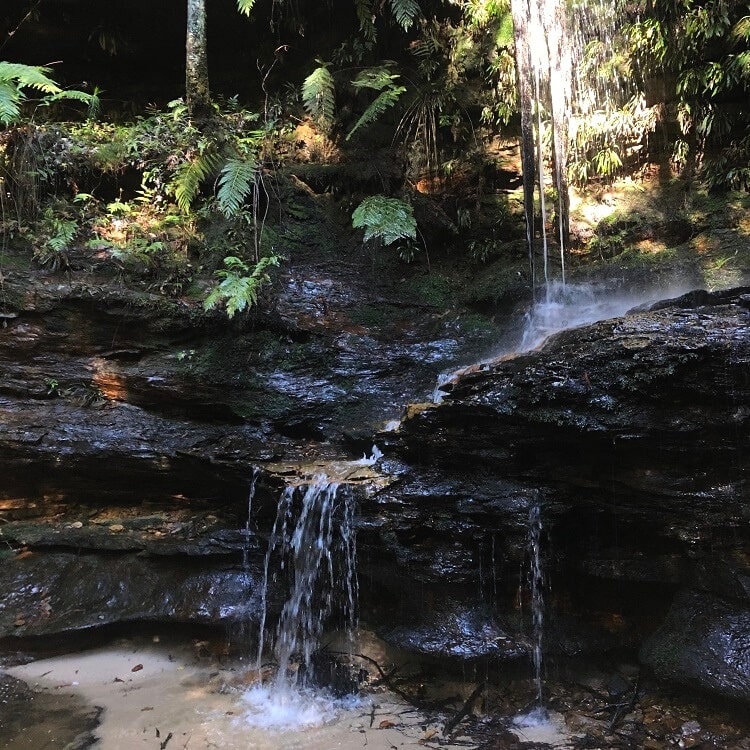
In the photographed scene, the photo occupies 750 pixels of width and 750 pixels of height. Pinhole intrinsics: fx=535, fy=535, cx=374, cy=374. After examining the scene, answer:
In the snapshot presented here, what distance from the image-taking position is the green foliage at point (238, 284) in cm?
604

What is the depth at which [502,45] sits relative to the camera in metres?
8.24

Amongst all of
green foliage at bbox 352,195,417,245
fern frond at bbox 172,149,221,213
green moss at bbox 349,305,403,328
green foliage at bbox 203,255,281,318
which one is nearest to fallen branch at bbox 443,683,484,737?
green foliage at bbox 203,255,281,318

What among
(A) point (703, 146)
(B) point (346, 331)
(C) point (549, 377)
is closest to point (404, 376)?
(B) point (346, 331)

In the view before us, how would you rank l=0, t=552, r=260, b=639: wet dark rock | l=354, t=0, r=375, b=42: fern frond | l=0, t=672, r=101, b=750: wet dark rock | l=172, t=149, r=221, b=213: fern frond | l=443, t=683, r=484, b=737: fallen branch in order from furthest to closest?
l=354, t=0, r=375, b=42: fern frond, l=172, t=149, r=221, b=213: fern frond, l=0, t=552, r=260, b=639: wet dark rock, l=443, t=683, r=484, b=737: fallen branch, l=0, t=672, r=101, b=750: wet dark rock

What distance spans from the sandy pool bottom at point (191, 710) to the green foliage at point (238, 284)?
3497mm

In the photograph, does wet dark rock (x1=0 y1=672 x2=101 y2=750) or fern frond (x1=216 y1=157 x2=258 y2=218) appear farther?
fern frond (x1=216 y1=157 x2=258 y2=218)

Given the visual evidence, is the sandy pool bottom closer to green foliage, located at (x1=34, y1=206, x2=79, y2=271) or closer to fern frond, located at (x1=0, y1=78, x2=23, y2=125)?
Result: green foliage, located at (x1=34, y1=206, x2=79, y2=271)

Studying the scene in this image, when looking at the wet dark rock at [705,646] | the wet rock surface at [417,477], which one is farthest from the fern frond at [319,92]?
the wet dark rock at [705,646]

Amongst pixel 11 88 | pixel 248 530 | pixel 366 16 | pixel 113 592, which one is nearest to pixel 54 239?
pixel 11 88

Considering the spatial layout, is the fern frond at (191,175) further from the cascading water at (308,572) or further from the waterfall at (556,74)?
the cascading water at (308,572)

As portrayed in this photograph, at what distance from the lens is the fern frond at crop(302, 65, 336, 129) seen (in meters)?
7.53

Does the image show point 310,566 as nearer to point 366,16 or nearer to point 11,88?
point 11,88

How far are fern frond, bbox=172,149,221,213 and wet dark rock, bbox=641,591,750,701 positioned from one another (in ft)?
23.2

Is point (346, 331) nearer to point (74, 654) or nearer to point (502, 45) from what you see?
point (74, 654)
